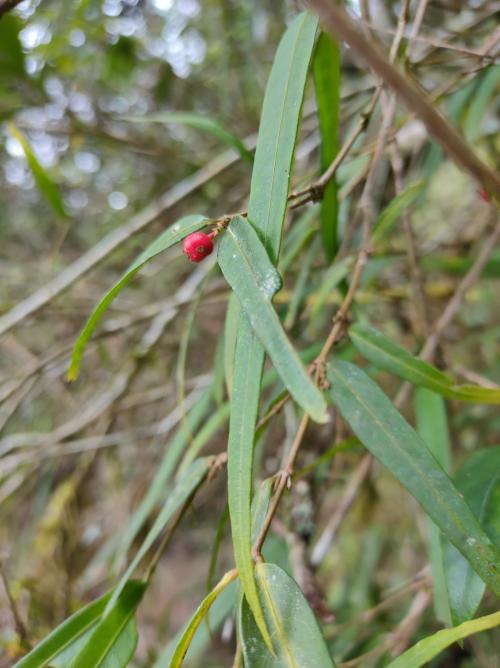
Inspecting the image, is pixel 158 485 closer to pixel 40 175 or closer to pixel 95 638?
pixel 95 638

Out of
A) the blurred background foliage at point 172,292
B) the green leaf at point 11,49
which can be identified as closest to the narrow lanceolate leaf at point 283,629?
the blurred background foliage at point 172,292

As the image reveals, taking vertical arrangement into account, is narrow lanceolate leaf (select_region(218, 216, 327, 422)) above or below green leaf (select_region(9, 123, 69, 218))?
below

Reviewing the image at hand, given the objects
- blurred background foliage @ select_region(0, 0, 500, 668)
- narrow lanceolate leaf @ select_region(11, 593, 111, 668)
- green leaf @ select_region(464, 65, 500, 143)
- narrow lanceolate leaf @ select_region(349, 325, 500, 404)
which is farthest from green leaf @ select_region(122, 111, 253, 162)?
narrow lanceolate leaf @ select_region(11, 593, 111, 668)

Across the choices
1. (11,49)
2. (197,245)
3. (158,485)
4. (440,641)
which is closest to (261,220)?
(197,245)

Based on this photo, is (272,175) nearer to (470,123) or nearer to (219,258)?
(219,258)

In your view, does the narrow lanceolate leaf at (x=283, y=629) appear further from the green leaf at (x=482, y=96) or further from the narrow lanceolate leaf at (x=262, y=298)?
the green leaf at (x=482, y=96)

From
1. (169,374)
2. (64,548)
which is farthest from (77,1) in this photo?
(64,548)

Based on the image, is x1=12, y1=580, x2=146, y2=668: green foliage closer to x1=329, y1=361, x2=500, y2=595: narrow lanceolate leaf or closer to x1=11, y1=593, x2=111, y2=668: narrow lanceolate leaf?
x1=11, y1=593, x2=111, y2=668: narrow lanceolate leaf
